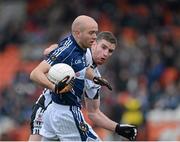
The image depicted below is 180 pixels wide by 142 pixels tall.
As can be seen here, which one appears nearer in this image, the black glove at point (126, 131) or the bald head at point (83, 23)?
the bald head at point (83, 23)

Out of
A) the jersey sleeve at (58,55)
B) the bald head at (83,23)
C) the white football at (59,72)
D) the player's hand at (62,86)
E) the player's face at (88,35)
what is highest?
the bald head at (83,23)

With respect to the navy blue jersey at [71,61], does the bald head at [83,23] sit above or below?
above

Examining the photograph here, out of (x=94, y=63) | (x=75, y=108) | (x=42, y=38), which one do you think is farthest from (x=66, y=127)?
(x=42, y=38)

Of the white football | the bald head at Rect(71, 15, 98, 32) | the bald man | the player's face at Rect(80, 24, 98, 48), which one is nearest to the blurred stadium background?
the bald man

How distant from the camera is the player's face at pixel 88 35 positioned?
33.4ft

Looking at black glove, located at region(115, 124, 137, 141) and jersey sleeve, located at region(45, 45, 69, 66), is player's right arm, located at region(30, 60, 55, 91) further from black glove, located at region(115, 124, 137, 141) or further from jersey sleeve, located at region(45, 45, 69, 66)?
black glove, located at region(115, 124, 137, 141)

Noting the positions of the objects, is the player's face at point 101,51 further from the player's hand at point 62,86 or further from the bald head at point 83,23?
the player's hand at point 62,86

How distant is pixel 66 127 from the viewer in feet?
34.2

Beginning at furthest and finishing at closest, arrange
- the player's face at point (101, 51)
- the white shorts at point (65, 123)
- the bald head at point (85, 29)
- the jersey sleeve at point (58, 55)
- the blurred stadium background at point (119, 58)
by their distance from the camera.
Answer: the blurred stadium background at point (119, 58)
the player's face at point (101, 51)
the white shorts at point (65, 123)
the bald head at point (85, 29)
the jersey sleeve at point (58, 55)

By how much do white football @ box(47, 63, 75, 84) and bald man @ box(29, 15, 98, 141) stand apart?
0.25 feet

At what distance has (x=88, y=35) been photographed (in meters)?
10.2

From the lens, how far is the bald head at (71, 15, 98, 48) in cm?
1019

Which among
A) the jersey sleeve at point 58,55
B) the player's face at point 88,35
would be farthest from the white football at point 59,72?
the player's face at point 88,35

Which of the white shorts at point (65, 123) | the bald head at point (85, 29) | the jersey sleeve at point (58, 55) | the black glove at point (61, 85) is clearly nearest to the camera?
the black glove at point (61, 85)
